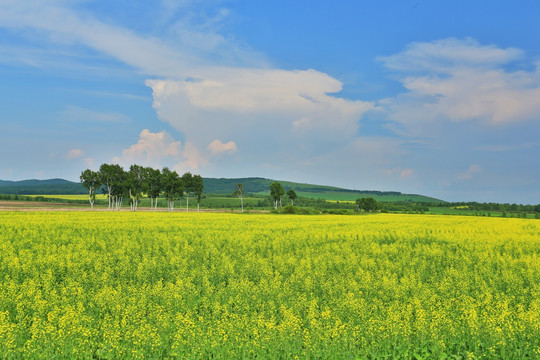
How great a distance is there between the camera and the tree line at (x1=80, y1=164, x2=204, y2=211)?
113m

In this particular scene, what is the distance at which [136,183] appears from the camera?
121438 mm

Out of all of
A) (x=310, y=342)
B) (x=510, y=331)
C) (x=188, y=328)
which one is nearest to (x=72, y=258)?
(x=188, y=328)

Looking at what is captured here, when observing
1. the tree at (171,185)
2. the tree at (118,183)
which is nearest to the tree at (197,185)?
the tree at (171,185)

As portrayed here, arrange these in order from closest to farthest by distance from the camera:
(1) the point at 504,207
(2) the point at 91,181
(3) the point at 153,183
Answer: (2) the point at 91,181 < (3) the point at 153,183 < (1) the point at 504,207

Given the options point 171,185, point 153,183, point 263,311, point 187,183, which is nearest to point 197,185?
point 187,183

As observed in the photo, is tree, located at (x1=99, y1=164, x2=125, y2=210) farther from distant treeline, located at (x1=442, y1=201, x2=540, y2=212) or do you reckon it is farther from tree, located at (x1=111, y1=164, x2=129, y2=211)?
distant treeline, located at (x1=442, y1=201, x2=540, y2=212)

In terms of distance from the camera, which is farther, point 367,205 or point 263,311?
point 367,205

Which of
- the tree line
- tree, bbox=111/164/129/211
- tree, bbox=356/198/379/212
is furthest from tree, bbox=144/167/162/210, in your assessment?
tree, bbox=356/198/379/212

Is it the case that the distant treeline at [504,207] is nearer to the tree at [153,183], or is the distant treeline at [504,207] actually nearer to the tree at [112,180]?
the tree at [153,183]

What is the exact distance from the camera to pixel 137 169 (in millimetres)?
125125

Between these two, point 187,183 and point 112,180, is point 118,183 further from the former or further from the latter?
point 187,183

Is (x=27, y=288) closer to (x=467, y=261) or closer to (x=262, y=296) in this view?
(x=262, y=296)

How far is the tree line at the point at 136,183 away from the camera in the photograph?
112688mm

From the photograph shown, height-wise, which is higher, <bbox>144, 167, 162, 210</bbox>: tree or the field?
<bbox>144, 167, 162, 210</bbox>: tree
